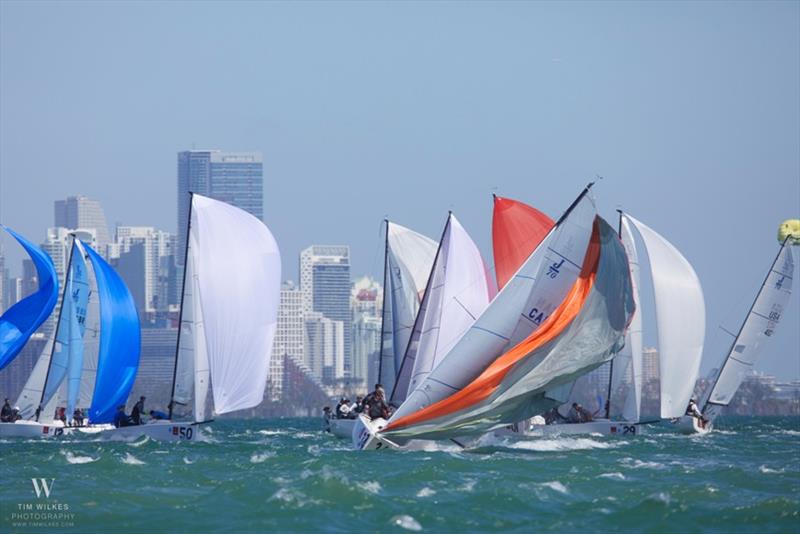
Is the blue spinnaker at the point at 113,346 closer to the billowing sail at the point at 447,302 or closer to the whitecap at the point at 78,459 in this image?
the billowing sail at the point at 447,302

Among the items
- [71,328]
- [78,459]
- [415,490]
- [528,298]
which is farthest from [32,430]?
[415,490]

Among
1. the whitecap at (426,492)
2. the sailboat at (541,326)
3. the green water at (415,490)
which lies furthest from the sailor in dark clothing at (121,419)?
the whitecap at (426,492)

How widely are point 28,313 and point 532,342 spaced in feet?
78.5

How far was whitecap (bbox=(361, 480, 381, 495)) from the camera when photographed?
23.8 metres

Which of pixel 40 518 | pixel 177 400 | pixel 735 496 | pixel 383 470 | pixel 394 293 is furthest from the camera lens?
pixel 394 293

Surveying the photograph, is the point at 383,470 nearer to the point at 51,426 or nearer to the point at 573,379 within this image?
the point at 573,379

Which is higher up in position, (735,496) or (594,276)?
(594,276)

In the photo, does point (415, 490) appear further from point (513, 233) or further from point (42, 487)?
point (513, 233)

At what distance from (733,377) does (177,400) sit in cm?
1618

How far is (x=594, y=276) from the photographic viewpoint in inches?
1160

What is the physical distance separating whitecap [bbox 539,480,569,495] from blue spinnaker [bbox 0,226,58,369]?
87.4ft

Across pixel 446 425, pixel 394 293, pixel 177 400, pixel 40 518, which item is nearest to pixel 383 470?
pixel 446 425

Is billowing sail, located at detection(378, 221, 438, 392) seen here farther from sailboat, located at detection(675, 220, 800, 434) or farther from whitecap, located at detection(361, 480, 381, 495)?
whitecap, located at detection(361, 480, 381, 495)

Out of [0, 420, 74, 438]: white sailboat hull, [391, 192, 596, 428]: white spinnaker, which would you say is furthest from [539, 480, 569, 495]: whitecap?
[0, 420, 74, 438]: white sailboat hull
